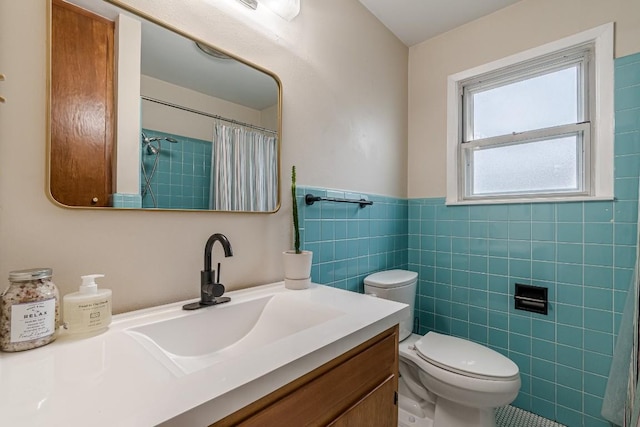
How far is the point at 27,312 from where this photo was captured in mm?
557

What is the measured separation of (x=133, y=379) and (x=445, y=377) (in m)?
1.20

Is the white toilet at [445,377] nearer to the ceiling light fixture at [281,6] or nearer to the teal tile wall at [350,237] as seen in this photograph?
the teal tile wall at [350,237]

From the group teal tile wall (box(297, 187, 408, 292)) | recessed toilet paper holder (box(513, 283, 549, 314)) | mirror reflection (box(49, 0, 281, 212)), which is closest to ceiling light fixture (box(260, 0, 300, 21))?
mirror reflection (box(49, 0, 281, 212))

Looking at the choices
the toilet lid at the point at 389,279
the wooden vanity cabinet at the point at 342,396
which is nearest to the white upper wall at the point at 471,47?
the toilet lid at the point at 389,279

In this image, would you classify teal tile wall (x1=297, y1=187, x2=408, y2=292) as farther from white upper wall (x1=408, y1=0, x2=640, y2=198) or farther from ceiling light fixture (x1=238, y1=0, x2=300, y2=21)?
ceiling light fixture (x1=238, y1=0, x2=300, y2=21)

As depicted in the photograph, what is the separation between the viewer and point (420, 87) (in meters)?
2.06

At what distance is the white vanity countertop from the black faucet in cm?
17

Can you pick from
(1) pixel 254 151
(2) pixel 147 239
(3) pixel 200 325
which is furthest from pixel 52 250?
(1) pixel 254 151

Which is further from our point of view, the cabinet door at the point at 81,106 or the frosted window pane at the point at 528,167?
the frosted window pane at the point at 528,167

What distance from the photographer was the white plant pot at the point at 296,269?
3.57 feet

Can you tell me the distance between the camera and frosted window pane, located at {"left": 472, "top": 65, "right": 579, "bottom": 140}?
157 centimetres

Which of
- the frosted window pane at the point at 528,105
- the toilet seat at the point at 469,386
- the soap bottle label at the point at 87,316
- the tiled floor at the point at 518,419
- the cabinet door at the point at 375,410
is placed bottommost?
the tiled floor at the point at 518,419

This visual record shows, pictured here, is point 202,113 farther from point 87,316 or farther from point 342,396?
point 342,396

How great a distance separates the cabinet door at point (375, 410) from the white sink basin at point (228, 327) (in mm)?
232
